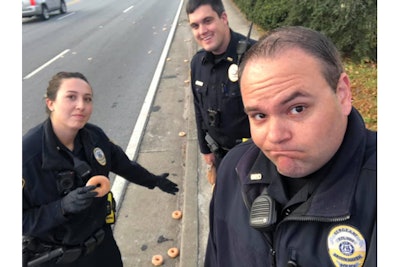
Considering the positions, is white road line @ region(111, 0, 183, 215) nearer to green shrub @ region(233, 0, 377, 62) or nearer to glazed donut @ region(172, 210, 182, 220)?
glazed donut @ region(172, 210, 182, 220)

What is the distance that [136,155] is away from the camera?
498cm

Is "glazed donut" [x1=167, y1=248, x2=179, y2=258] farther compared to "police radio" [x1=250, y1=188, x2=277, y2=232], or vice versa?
"glazed donut" [x1=167, y1=248, x2=179, y2=258]

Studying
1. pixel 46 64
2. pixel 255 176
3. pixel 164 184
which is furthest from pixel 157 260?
pixel 46 64

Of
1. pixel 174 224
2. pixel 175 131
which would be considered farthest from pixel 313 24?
pixel 174 224

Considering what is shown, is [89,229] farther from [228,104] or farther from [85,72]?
[85,72]

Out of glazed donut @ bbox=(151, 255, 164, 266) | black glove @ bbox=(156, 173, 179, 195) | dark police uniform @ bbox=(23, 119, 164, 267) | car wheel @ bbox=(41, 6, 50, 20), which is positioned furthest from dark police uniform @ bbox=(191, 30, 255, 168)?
car wheel @ bbox=(41, 6, 50, 20)

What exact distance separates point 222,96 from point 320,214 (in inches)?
73.0

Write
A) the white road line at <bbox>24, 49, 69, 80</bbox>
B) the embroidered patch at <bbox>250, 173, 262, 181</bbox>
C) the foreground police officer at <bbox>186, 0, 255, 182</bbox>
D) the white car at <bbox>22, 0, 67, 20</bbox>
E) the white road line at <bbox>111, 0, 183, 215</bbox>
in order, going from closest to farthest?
the embroidered patch at <bbox>250, 173, 262, 181</bbox>
the foreground police officer at <bbox>186, 0, 255, 182</bbox>
the white road line at <bbox>111, 0, 183, 215</bbox>
the white road line at <bbox>24, 49, 69, 80</bbox>
the white car at <bbox>22, 0, 67, 20</bbox>

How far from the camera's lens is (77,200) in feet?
A: 6.50

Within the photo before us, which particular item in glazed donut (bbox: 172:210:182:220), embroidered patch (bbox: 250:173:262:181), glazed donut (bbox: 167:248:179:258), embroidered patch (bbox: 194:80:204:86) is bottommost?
glazed donut (bbox: 167:248:179:258)

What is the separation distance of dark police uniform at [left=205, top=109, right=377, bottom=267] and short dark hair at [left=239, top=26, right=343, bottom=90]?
19 cm

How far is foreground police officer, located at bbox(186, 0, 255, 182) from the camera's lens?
282cm

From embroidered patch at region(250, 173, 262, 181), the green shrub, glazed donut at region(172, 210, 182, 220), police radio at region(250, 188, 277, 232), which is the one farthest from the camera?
the green shrub

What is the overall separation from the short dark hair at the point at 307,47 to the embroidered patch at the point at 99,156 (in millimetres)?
1447
